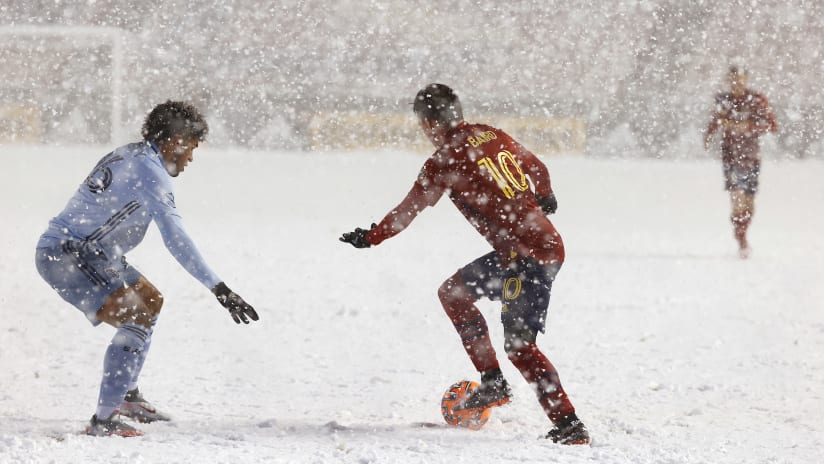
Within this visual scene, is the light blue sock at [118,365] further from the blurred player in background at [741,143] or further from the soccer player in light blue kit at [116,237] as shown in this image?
the blurred player in background at [741,143]

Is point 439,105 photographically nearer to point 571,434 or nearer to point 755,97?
point 571,434

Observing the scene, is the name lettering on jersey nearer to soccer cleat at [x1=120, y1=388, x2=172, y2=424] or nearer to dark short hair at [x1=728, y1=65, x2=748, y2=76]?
soccer cleat at [x1=120, y1=388, x2=172, y2=424]

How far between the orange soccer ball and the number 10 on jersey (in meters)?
0.86

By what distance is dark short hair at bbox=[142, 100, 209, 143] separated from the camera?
374 cm

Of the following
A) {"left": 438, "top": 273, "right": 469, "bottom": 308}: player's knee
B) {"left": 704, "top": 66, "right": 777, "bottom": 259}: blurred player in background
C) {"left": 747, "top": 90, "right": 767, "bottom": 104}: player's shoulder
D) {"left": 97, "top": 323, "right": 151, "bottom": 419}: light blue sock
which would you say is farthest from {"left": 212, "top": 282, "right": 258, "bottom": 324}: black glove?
{"left": 747, "top": 90, "right": 767, "bottom": 104}: player's shoulder

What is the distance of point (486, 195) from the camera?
151 inches

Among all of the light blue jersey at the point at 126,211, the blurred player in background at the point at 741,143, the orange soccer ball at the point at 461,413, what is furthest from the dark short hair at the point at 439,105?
the blurred player in background at the point at 741,143

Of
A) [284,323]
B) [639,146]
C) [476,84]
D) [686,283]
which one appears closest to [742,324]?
[686,283]

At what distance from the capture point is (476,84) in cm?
2461

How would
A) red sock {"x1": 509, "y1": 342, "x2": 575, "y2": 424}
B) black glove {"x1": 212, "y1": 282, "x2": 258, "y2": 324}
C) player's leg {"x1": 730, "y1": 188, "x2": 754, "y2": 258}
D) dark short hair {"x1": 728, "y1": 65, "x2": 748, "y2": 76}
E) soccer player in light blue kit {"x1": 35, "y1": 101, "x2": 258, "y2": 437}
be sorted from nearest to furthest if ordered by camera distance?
black glove {"x1": 212, "y1": 282, "x2": 258, "y2": 324} → soccer player in light blue kit {"x1": 35, "y1": 101, "x2": 258, "y2": 437} → red sock {"x1": 509, "y1": 342, "x2": 575, "y2": 424} → dark short hair {"x1": 728, "y1": 65, "x2": 748, "y2": 76} → player's leg {"x1": 730, "y1": 188, "x2": 754, "y2": 258}

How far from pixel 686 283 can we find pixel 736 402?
3505mm

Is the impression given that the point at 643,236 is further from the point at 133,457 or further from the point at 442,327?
the point at 133,457

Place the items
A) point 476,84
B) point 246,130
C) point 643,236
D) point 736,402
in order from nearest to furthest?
point 736,402, point 643,236, point 246,130, point 476,84

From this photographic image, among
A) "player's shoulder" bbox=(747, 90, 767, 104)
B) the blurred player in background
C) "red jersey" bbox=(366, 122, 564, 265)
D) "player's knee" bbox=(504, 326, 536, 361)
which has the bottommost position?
"player's knee" bbox=(504, 326, 536, 361)
